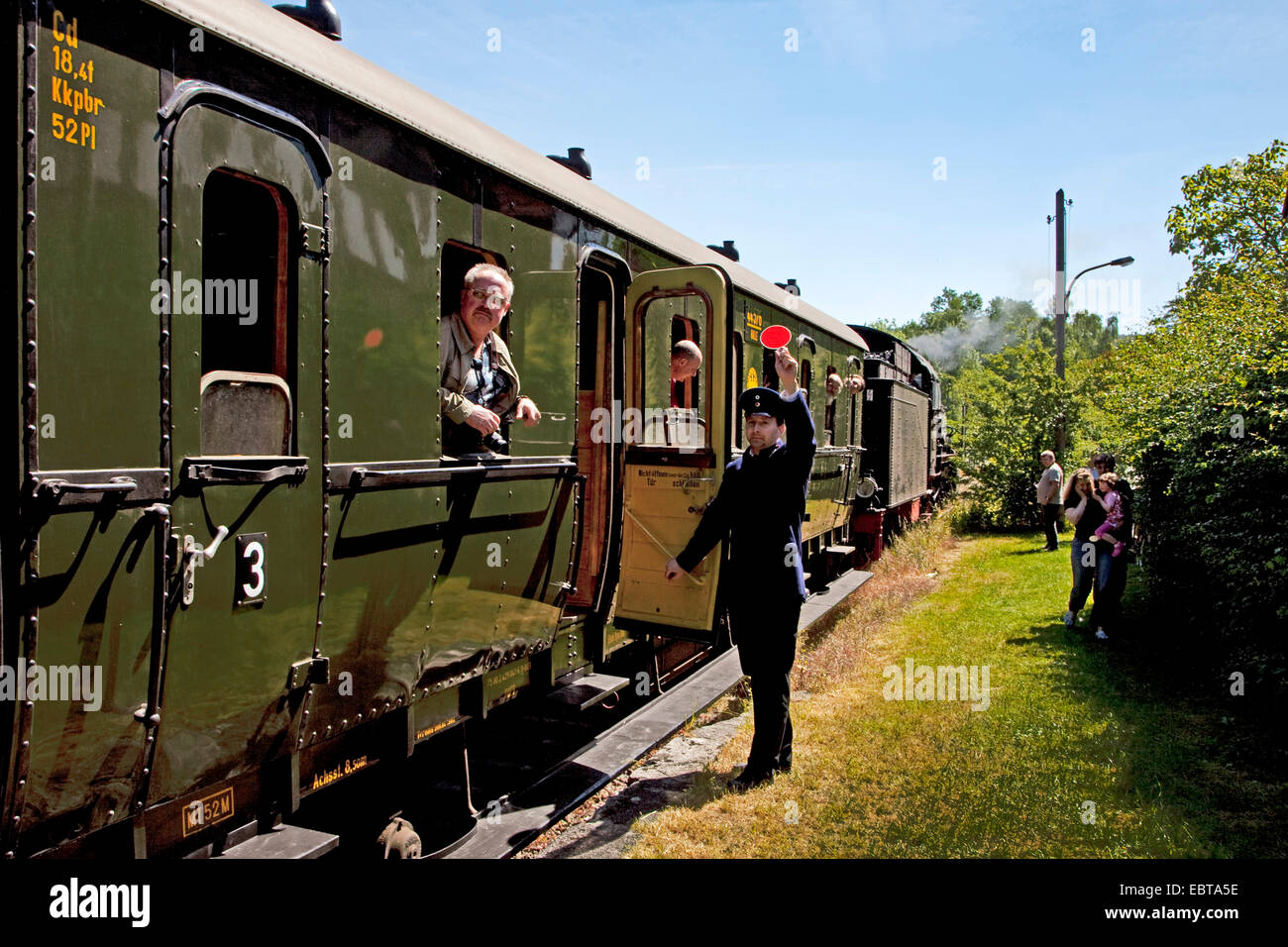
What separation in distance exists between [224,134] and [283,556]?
53.4 inches

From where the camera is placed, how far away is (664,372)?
6008 millimetres

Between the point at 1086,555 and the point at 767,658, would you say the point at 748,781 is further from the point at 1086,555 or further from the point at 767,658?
the point at 1086,555

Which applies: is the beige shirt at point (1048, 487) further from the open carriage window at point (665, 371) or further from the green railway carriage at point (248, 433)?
the green railway carriage at point (248, 433)

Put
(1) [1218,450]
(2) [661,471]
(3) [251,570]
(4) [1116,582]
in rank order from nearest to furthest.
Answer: (3) [251,570]
(2) [661,471]
(1) [1218,450]
(4) [1116,582]

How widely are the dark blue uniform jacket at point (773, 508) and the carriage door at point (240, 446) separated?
2567 millimetres

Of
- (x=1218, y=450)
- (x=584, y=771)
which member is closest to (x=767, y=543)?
(x=584, y=771)

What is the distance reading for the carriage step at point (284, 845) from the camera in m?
3.13

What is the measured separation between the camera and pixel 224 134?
280cm

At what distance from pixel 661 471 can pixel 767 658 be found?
1306 mm

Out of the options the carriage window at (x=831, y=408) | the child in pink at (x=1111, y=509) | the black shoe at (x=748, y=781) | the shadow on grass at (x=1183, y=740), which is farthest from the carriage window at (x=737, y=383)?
the child in pink at (x=1111, y=509)

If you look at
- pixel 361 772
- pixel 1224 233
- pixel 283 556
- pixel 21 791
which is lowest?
pixel 361 772
